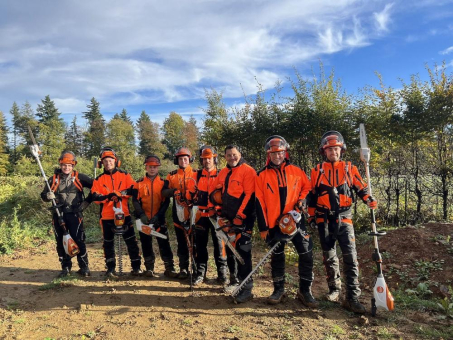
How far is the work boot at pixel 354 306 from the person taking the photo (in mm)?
3845

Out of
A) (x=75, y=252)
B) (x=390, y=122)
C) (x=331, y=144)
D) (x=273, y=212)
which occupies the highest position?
(x=390, y=122)

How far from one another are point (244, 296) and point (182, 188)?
1.93 meters

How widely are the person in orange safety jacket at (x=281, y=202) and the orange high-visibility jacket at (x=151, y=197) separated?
1872 millimetres

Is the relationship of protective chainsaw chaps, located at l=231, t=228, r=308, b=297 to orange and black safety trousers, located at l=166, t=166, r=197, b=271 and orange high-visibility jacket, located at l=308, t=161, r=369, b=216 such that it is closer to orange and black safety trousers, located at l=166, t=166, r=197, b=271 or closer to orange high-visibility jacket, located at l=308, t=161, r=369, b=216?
orange high-visibility jacket, located at l=308, t=161, r=369, b=216

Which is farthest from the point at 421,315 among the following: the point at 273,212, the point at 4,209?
the point at 4,209

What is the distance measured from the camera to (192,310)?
4.04 meters

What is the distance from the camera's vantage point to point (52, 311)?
4117mm

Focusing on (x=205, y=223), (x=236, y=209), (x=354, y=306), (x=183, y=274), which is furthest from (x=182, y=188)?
(x=354, y=306)

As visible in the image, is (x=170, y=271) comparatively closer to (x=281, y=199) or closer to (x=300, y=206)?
(x=281, y=199)

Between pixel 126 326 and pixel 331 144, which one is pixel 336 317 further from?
pixel 126 326

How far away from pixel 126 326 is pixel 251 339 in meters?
1.54

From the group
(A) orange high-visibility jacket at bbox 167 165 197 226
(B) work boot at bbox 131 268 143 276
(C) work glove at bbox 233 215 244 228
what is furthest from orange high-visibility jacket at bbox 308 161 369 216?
(B) work boot at bbox 131 268 143 276

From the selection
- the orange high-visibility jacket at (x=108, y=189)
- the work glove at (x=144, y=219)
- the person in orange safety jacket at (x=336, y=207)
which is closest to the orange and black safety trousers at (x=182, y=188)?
the work glove at (x=144, y=219)

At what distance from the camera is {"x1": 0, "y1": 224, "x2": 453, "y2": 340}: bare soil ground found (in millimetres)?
3508
